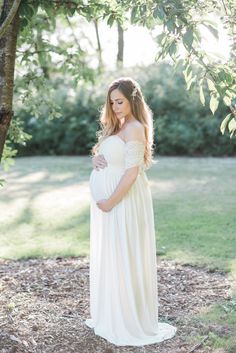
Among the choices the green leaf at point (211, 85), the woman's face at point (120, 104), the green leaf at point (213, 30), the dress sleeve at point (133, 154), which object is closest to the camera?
the green leaf at point (213, 30)

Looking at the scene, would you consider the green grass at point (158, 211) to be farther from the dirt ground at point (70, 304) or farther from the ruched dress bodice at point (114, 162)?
the ruched dress bodice at point (114, 162)

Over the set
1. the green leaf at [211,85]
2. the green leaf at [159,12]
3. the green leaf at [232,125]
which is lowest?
the green leaf at [232,125]

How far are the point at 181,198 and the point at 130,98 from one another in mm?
6181

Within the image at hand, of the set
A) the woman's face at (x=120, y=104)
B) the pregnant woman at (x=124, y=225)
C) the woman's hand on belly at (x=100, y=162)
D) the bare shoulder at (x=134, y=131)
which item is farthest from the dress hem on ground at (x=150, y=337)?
A: the woman's face at (x=120, y=104)

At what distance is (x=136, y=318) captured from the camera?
4.33 metres

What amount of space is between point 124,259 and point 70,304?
43.8 inches

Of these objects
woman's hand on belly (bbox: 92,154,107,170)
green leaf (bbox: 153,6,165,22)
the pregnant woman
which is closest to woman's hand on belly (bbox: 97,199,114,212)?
the pregnant woman

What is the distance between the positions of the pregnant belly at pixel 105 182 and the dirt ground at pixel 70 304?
3.37 feet

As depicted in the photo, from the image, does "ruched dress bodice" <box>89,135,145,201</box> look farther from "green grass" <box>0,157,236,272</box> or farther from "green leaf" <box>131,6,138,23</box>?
"green grass" <box>0,157,236,272</box>

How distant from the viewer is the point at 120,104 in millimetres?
4262

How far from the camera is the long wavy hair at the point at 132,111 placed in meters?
4.25

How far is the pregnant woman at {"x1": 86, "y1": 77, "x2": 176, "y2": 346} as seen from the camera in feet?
13.9

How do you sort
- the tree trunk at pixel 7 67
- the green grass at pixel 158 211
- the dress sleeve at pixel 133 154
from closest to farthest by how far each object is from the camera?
the dress sleeve at pixel 133 154, the tree trunk at pixel 7 67, the green grass at pixel 158 211

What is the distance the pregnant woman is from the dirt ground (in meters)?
0.17
